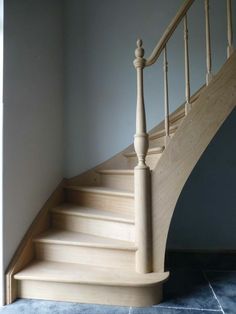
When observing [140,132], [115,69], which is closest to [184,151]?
[140,132]

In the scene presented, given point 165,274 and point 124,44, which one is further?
point 124,44

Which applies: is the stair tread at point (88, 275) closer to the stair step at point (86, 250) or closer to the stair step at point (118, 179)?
the stair step at point (86, 250)

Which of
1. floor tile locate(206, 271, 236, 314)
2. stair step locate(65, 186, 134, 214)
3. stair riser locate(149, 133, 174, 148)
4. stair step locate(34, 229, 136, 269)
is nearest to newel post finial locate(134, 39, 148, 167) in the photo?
stair step locate(65, 186, 134, 214)

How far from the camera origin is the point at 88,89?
2555 millimetres

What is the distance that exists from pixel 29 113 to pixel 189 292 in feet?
5.59

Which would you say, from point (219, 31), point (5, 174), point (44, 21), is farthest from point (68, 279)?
point (219, 31)

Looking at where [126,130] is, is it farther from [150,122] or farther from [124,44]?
[124,44]

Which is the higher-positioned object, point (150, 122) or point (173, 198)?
point (150, 122)

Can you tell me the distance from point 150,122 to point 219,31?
1.27 meters

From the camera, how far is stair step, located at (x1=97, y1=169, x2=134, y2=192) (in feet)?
6.40

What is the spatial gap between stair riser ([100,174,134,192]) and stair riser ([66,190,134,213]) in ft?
0.58

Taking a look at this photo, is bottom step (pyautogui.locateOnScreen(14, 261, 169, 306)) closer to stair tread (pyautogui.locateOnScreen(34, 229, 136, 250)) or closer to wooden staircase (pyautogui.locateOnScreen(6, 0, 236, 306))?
wooden staircase (pyautogui.locateOnScreen(6, 0, 236, 306))

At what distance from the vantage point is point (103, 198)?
1.91 m

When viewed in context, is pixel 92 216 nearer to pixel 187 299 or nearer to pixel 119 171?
pixel 119 171
